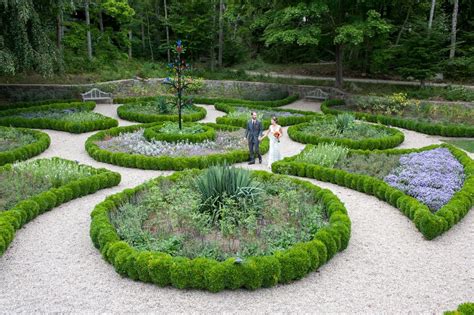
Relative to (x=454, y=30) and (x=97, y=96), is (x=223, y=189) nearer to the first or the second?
(x=97, y=96)

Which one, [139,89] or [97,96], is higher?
[139,89]

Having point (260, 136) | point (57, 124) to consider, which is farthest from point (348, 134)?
point (57, 124)

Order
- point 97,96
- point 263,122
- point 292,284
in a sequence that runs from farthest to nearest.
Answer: point 97,96 → point 263,122 → point 292,284

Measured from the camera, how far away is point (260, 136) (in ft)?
42.7

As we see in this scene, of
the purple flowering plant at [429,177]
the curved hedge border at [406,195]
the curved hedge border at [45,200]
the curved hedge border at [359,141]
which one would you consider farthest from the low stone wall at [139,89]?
the curved hedge border at [45,200]

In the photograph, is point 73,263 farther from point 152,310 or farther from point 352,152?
point 352,152

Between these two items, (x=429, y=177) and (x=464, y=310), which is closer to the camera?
(x=464, y=310)

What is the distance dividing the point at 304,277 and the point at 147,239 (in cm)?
256

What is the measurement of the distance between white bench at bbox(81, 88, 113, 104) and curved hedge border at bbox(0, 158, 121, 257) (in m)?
13.0

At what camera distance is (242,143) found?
14766 mm

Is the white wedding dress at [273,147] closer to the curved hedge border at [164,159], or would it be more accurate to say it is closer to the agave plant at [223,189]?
the curved hedge border at [164,159]

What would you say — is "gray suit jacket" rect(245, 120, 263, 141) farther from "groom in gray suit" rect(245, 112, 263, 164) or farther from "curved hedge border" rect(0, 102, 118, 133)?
"curved hedge border" rect(0, 102, 118, 133)

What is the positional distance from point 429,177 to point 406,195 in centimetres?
114

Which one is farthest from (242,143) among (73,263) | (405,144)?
(73,263)
